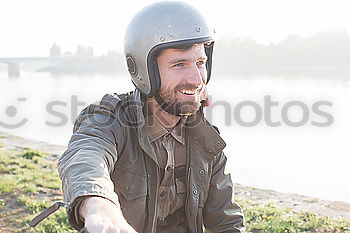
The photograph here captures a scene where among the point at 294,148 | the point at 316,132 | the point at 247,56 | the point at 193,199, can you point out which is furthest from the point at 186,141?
the point at 247,56

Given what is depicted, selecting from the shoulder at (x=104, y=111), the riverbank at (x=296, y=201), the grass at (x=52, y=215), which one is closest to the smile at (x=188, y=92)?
the shoulder at (x=104, y=111)

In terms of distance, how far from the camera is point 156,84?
2885 millimetres

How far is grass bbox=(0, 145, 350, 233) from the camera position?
4922mm

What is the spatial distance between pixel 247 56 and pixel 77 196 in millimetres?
39935

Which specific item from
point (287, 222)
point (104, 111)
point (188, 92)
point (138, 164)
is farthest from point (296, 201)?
point (104, 111)

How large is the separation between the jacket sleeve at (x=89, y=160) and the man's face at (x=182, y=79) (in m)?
0.40

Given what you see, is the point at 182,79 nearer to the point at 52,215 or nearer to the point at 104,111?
the point at 104,111

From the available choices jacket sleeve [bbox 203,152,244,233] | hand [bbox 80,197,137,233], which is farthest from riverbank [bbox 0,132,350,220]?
hand [bbox 80,197,137,233]

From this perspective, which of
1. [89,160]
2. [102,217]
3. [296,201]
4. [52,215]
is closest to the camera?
[102,217]

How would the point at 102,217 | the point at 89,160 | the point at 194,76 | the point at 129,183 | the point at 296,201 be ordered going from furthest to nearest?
1. the point at 296,201
2. the point at 194,76
3. the point at 129,183
4. the point at 89,160
5. the point at 102,217

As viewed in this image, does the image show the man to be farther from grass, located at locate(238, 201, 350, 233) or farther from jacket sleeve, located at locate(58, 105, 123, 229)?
grass, located at locate(238, 201, 350, 233)

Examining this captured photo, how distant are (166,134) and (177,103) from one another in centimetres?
21

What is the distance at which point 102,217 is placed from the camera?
5.40 feet

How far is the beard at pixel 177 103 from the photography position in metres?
2.86
